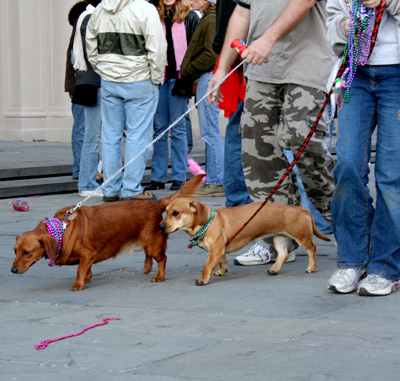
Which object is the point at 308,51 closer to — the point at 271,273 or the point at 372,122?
the point at 372,122

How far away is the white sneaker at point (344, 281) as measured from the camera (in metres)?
3.94

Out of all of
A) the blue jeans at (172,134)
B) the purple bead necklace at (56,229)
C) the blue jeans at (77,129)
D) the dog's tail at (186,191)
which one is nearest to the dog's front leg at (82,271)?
the purple bead necklace at (56,229)

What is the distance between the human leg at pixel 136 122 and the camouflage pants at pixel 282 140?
2717 mm

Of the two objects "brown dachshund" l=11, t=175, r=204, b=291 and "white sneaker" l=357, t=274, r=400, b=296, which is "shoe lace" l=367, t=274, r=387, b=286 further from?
"brown dachshund" l=11, t=175, r=204, b=291

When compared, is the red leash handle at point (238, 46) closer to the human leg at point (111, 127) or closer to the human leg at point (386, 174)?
the human leg at point (386, 174)

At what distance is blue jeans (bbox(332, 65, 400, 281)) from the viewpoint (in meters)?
3.81

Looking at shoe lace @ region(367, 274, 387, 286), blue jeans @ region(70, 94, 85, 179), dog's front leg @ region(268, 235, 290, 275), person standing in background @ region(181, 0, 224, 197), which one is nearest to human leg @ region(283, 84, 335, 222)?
dog's front leg @ region(268, 235, 290, 275)

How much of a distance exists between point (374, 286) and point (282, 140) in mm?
1195

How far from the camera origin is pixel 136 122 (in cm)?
748

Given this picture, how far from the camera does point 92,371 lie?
2785 mm

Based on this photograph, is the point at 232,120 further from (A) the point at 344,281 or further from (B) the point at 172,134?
(B) the point at 172,134

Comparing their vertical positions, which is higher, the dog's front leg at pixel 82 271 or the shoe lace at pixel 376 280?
the shoe lace at pixel 376 280

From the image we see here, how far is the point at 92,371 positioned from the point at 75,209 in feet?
5.95

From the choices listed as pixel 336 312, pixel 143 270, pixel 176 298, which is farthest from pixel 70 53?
pixel 336 312
